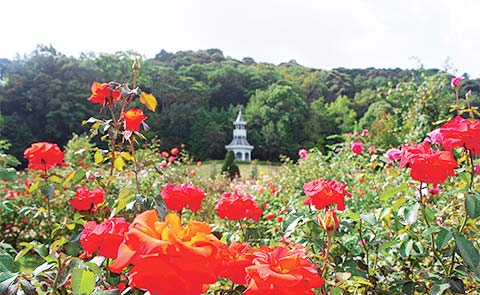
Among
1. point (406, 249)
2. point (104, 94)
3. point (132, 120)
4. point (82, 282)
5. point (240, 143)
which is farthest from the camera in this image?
point (240, 143)

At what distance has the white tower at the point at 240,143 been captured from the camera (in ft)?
77.7

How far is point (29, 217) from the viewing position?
4.13m

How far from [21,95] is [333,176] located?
19.9 meters

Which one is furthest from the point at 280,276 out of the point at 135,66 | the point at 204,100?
the point at 204,100

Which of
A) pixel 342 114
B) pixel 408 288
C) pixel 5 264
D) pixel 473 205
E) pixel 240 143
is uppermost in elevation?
pixel 342 114

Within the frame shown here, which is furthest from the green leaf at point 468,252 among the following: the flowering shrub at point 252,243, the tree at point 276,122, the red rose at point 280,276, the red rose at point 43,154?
the tree at point 276,122

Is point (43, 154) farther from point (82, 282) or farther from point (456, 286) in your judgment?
point (456, 286)

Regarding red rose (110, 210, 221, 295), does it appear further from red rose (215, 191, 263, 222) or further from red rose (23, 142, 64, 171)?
red rose (23, 142, 64, 171)

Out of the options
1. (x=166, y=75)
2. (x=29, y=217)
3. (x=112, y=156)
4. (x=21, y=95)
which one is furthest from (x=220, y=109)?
(x=112, y=156)

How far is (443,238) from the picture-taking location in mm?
960

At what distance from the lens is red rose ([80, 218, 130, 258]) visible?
745 millimetres

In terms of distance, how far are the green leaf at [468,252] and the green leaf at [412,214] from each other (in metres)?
0.11

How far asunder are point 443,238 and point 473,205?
0.10 metres

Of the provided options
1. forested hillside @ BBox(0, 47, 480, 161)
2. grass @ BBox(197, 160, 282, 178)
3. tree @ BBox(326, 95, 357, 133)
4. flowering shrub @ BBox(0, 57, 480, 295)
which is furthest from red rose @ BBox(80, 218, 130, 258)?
tree @ BBox(326, 95, 357, 133)
